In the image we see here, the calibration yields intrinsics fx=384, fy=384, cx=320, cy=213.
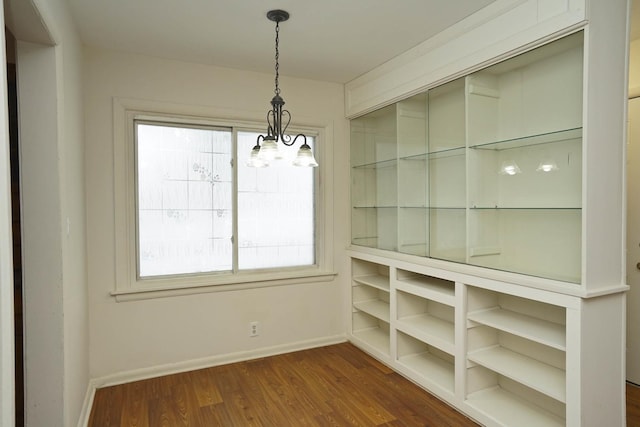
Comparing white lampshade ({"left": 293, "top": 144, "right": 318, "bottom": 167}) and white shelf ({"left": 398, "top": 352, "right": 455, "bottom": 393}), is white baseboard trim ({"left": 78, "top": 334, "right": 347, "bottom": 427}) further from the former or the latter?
white lampshade ({"left": 293, "top": 144, "right": 318, "bottom": 167})

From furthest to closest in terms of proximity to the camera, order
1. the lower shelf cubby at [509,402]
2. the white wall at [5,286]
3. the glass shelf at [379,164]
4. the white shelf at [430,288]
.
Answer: the glass shelf at [379,164], the white shelf at [430,288], the lower shelf cubby at [509,402], the white wall at [5,286]

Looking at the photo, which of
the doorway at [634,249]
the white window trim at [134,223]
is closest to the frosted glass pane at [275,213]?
the white window trim at [134,223]

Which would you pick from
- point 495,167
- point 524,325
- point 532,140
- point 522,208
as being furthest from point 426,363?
point 532,140

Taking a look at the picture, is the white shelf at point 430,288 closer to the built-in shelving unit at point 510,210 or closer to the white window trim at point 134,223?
the built-in shelving unit at point 510,210

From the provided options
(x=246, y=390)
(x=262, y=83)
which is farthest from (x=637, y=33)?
(x=246, y=390)

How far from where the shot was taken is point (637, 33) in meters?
2.79

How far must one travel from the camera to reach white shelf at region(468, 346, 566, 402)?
2186 millimetres

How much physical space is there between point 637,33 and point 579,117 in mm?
1383

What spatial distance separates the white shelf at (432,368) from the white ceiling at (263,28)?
256cm

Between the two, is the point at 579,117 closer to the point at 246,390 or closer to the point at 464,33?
the point at 464,33

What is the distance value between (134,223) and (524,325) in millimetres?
2971

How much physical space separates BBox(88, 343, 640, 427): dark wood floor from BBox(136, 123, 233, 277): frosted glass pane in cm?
93

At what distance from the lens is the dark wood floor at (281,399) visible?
2557 millimetres

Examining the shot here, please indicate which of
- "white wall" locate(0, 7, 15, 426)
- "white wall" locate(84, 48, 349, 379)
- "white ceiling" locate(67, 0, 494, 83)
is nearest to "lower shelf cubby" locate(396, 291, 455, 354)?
"white wall" locate(84, 48, 349, 379)
